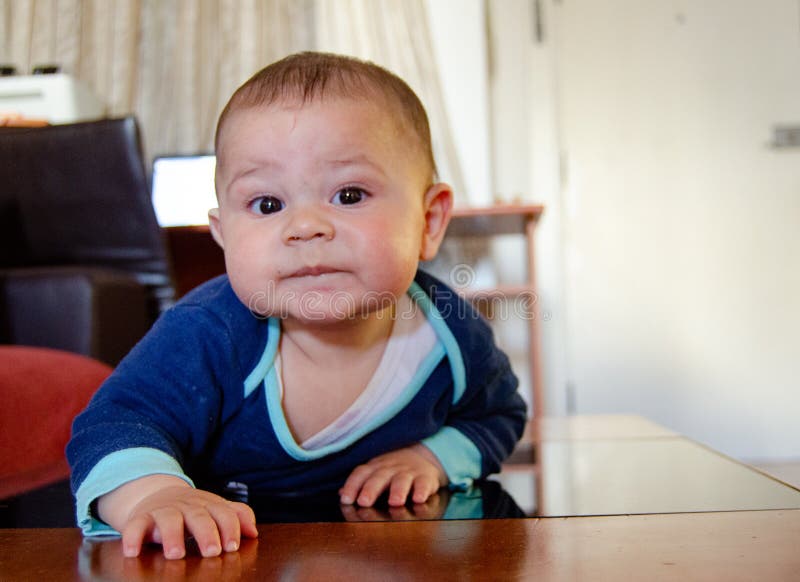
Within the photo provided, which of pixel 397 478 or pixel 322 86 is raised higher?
pixel 322 86

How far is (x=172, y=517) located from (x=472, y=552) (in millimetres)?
200

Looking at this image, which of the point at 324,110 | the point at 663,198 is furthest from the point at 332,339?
the point at 663,198

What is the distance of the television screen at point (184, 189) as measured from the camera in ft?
8.04

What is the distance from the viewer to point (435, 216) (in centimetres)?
87

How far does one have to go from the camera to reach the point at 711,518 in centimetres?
57

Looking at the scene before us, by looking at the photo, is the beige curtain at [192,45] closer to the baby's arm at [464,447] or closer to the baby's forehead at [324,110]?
the baby's arm at [464,447]

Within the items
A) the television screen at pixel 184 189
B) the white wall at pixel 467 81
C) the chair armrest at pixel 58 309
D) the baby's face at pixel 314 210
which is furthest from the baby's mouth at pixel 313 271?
the white wall at pixel 467 81

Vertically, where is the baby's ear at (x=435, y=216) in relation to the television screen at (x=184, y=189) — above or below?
below

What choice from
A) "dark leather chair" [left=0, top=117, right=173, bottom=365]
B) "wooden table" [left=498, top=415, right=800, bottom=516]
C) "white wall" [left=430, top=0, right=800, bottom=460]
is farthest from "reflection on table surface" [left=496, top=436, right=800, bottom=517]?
"white wall" [left=430, top=0, right=800, bottom=460]

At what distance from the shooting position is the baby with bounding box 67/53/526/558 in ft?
2.25

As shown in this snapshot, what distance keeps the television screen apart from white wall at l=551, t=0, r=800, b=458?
4.20ft

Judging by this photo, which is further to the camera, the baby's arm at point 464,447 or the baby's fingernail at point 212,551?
the baby's arm at point 464,447

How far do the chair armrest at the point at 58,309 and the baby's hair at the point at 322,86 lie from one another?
78 cm

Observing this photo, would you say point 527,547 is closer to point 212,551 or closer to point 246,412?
point 212,551
